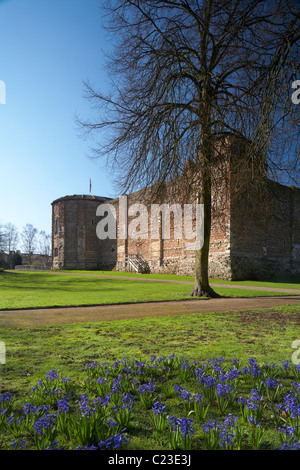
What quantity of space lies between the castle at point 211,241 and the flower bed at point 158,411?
9.14m

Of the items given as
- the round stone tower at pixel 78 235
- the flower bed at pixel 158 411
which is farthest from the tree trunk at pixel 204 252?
the round stone tower at pixel 78 235

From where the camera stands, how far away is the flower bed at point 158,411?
2271 mm

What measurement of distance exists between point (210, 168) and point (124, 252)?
27443 millimetres

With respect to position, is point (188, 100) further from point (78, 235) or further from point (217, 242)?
point (78, 235)

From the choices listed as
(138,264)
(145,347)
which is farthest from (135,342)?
(138,264)

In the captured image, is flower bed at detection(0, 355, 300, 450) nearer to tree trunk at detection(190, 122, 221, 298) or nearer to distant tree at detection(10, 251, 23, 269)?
tree trunk at detection(190, 122, 221, 298)

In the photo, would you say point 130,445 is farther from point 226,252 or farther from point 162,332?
point 226,252

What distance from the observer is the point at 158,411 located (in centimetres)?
251

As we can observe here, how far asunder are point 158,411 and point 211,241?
22317 millimetres

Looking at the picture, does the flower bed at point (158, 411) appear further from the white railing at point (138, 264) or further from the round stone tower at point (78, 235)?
the round stone tower at point (78, 235)

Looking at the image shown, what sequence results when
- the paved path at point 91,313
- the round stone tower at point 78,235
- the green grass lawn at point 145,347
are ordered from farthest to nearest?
the round stone tower at point 78,235
the paved path at point 91,313
the green grass lawn at point 145,347

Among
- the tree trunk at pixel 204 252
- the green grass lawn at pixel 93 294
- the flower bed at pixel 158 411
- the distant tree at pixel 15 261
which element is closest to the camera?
the flower bed at pixel 158 411

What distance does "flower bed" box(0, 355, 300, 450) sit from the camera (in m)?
2.27

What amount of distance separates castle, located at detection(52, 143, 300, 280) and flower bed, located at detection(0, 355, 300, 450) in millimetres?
9145
